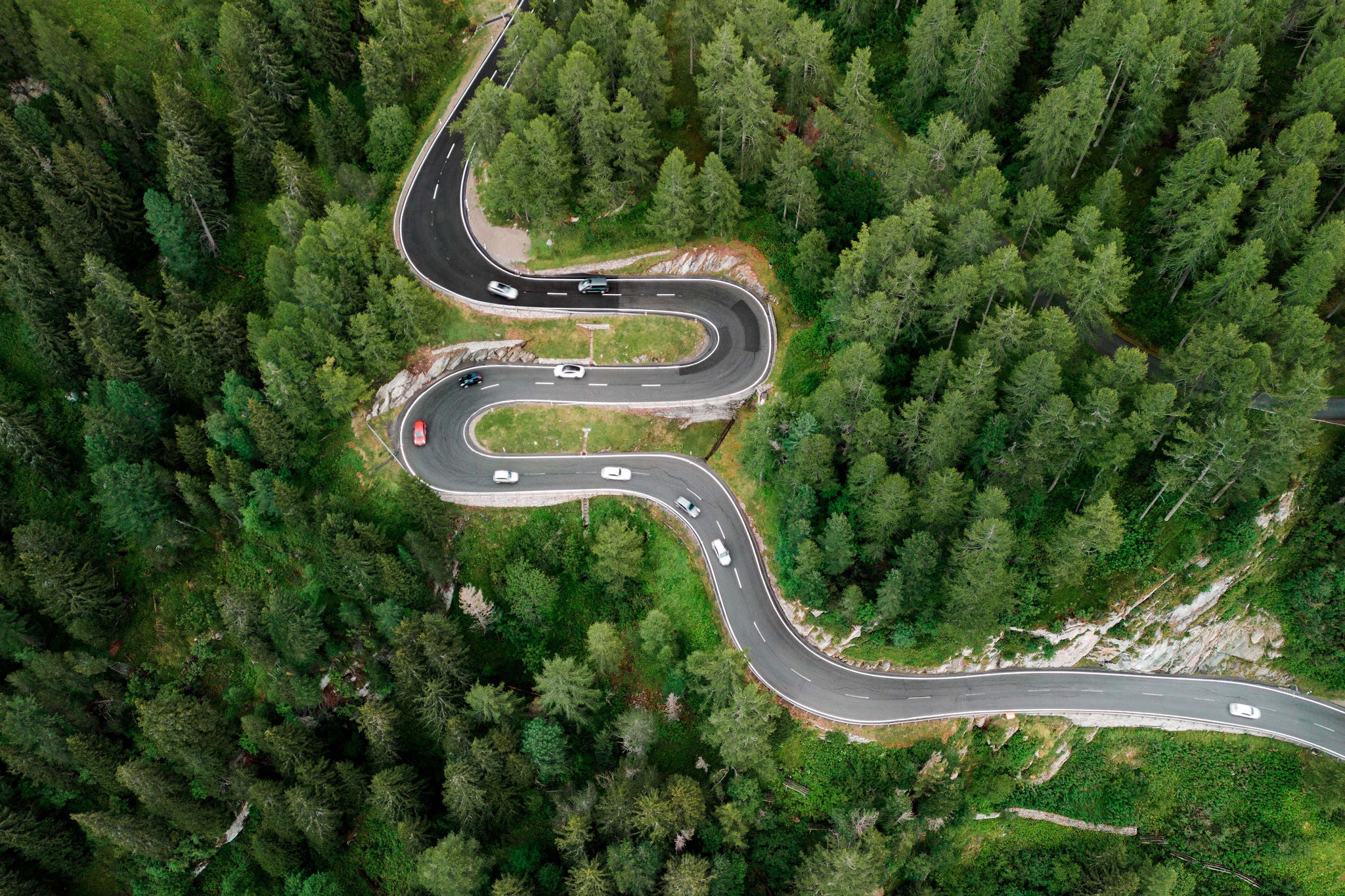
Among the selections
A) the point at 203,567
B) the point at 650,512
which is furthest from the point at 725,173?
the point at 203,567

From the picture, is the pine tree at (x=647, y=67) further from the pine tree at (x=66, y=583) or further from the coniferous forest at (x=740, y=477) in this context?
the pine tree at (x=66, y=583)

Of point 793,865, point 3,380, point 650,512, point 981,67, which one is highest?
point 981,67

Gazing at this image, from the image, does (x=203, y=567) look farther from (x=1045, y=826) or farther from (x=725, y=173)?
(x=1045, y=826)

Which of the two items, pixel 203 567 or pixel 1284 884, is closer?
pixel 1284 884

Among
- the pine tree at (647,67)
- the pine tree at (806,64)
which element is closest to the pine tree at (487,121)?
the pine tree at (647,67)

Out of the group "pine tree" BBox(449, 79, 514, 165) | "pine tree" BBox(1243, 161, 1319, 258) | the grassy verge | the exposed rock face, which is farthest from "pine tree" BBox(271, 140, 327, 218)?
"pine tree" BBox(1243, 161, 1319, 258)
